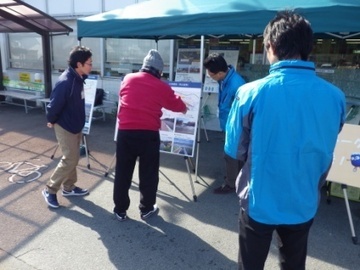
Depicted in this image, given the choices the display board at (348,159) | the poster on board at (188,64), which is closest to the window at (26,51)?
the poster on board at (188,64)

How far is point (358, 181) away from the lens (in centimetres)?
303

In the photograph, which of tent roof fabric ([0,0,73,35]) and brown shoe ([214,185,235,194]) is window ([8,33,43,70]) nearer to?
tent roof fabric ([0,0,73,35])

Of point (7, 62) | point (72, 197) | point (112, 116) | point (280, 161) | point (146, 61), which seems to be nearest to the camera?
point (280, 161)

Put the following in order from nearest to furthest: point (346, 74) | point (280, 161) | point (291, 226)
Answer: point (280, 161), point (291, 226), point (346, 74)

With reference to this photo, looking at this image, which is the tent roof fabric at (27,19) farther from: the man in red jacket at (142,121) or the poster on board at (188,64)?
the man in red jacket at (142,121)

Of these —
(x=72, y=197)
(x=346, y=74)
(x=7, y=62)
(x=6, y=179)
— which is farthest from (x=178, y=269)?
(x=7, y=62)

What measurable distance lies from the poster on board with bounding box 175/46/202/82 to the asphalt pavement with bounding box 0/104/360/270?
285 cm

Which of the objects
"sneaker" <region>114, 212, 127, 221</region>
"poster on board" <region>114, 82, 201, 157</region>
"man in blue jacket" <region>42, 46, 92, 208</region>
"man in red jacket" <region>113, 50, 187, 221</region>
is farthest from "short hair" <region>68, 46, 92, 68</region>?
"sneaker" <region>114, 212, 127, 221</region>

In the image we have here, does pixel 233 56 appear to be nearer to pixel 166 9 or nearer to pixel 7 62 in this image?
pixel 166 9

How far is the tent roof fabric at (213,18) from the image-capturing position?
3098 mm

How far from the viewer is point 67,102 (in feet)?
11.0

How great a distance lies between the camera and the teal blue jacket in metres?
1.40

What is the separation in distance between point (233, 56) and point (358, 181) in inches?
171

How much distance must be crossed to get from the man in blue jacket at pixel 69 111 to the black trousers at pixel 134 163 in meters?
0.68
